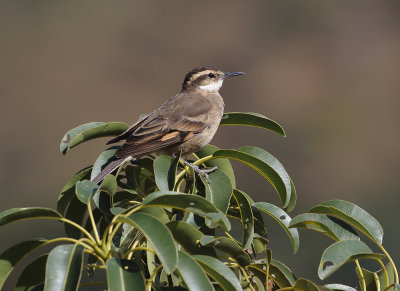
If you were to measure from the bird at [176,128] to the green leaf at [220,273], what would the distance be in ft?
4.31

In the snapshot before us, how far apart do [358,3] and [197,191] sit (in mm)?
18970

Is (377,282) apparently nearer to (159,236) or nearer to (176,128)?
(159,236)

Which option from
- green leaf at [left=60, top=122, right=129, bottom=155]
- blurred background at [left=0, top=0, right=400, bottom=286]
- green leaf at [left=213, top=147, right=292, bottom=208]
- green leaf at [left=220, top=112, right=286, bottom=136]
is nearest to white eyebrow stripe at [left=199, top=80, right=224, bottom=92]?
green leaf at [left=220, top=112, right=286, bottom=136]

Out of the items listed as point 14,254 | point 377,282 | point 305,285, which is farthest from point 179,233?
point 377,282

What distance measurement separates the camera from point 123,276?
268 cm

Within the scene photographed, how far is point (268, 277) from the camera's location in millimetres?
3332

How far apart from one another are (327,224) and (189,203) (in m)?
0.86

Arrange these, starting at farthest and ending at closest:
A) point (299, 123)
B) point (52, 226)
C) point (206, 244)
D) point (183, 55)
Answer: point (183, 55) → point (299, 123) → point (52, 226) → point (206, 244)

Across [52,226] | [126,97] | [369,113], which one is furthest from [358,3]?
[52,226]

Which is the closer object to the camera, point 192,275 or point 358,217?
point 192,275

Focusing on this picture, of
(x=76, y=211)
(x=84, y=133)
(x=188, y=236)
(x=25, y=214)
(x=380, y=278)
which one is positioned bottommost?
(x=380, y=278)

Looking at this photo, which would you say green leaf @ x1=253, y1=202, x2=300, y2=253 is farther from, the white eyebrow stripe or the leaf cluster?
the white eyebrow stripe

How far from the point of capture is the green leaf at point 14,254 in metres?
2.95

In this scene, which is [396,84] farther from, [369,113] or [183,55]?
[183,55]
